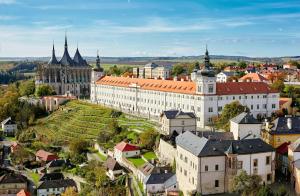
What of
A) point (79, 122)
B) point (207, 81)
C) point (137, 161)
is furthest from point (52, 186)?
point (79, 122)

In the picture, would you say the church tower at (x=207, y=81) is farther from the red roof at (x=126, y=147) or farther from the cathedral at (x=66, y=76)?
the cathedral at (x=66, y=76)

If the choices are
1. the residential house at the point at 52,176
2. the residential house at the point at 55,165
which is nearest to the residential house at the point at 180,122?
the residential house at the point at 52,176

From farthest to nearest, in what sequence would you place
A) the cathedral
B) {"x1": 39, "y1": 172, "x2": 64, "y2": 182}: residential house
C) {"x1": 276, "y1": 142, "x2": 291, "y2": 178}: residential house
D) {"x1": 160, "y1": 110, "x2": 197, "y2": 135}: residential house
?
1. the cathedral
2. {"x1": 160, "y1": 110, "x2": 197, "y2": 135}: residential house
3. {"x1": 39, "y1": 172, "x2": 64, "y2": 182}: residential house
4. {"x1": 276, "y1": 142, "x2": 291, "y2": 178}: residential house

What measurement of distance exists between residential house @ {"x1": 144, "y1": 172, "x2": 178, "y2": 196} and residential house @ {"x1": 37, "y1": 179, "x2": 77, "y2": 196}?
10701 millimetres

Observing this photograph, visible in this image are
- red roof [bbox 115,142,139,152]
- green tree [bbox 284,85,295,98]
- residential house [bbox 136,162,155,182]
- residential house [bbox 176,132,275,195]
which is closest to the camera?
residential house [bbox 176,132,275,195]

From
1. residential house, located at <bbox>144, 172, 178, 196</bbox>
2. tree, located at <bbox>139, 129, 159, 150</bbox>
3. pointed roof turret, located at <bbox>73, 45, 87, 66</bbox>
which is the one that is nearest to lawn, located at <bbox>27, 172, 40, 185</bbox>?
tree, located at <bbox>139, 129, 159, 150</bbox>

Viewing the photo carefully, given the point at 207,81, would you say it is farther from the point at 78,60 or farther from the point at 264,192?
the point at 78,60

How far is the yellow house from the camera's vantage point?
45875 millimetres

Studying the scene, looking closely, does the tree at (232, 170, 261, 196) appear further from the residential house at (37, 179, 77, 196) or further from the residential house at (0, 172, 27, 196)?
the residential house at (0, 172, 27, 196)

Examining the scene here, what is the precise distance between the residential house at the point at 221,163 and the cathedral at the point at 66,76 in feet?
250

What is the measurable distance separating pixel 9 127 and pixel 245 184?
60006 mm

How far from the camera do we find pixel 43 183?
162 feet

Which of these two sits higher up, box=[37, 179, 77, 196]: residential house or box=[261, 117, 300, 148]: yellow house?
box=[261, 117, 300, 148]: yellow house

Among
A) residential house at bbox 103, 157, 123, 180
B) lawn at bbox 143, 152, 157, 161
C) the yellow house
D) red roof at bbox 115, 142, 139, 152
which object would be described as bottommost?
residential house at bbox 103, 157, 123, 180
